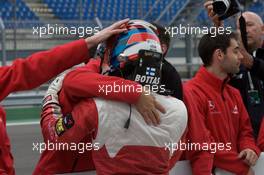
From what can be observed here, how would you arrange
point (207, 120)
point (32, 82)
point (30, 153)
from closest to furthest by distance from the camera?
point (32, 82)
point (207, 120)
point (30, 153)

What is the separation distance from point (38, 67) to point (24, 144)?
26.3 feet

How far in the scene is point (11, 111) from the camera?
Answer: 14273 millimetres

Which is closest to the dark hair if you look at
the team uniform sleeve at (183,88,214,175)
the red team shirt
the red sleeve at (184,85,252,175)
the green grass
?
the red sleeve at (184,85,252,175)

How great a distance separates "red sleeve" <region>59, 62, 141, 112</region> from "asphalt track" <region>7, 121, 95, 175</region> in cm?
542

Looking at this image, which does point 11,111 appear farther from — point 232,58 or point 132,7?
point 232,58

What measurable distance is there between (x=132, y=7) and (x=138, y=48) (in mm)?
17138

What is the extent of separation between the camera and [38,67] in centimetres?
236

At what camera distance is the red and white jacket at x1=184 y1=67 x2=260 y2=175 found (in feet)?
10.6

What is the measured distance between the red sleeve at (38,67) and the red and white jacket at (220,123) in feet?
3.25

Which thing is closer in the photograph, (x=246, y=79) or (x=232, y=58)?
(x=232, y=58)

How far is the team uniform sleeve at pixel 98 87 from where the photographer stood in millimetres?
2395

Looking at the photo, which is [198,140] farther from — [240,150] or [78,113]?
[78,113]

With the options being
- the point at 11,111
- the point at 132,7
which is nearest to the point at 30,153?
the point at 11,111

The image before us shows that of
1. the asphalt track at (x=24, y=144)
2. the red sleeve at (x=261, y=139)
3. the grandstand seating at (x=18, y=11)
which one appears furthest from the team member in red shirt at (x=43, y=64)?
the grandstand seating at (x=18, y=11)
